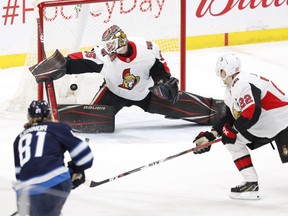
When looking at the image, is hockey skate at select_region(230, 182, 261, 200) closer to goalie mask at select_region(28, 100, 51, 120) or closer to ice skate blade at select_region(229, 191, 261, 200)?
ice skate blade at select_region(229, 191, 261, 200)

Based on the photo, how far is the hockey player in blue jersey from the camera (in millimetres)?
3697

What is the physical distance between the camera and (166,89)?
6113 millimetres

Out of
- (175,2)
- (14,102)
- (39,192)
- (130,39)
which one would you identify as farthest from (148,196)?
(175,2)

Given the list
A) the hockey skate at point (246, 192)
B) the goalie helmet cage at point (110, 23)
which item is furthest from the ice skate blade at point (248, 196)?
the goalie helmet cage at point (110, 23)

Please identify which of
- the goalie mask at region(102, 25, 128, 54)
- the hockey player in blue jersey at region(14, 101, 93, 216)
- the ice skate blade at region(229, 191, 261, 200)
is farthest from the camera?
the goalie mask at region(102, 25, 128, 54)

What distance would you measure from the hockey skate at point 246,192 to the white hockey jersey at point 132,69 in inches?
64.2

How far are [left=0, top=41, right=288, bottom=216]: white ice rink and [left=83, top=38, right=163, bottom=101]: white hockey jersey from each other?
0.30 m

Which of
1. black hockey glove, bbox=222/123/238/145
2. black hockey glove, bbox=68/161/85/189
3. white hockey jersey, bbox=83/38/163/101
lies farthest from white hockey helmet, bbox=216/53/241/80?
white hockey jersey, bbox=83/38/163/101

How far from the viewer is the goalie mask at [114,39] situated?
19.6 ft

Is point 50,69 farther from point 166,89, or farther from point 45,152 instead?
point 45,152

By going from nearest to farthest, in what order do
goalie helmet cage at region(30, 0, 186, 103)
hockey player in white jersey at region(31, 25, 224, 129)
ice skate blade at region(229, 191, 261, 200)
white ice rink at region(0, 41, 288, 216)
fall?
white ice rink at region(0, 41, 288, 216)
ice skate blade at region(229, 191, 261, 200)
hockey player in white jersey at region(31, 25, 224, 129)
goalie helmet cage at region(30, 0, 186, 103)

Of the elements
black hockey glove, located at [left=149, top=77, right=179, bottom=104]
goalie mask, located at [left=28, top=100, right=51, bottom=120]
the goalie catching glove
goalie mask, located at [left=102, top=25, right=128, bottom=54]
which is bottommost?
black hockey glove, located at [left=149, top=77, right=179, bottom=104]

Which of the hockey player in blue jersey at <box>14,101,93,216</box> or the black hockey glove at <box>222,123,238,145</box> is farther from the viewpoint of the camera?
the black hockey glove at <box>222,123,238,145</box>

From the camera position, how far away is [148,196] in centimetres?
489
